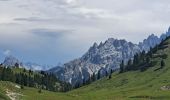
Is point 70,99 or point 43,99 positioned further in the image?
point 70,99

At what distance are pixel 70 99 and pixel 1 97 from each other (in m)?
50.5

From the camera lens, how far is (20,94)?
615 feet

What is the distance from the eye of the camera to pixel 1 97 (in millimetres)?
154875

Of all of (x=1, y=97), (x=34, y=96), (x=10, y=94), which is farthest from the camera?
(x=34, y=96)

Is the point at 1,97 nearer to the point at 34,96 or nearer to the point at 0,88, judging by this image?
the point at 0,88

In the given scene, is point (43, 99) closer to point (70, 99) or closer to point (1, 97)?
point (70, 99)

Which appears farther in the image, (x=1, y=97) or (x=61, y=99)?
(x=61, y=99)

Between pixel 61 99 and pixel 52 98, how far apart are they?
14.5 feet

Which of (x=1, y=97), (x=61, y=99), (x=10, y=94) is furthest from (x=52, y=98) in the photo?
(x=1, y=97)

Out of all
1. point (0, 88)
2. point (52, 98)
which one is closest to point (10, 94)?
point (0, 88)

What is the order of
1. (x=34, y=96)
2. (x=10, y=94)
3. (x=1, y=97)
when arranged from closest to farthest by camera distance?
(x=1, y=97)
(x=10, y=94)
(x=34, y=96)

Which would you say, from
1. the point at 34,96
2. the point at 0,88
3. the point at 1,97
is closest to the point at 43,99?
the point at 34,96

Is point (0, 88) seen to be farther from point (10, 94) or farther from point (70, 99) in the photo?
point (70, 99)

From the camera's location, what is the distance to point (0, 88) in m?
179
